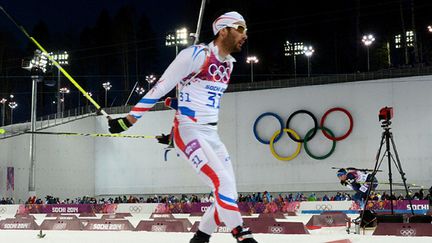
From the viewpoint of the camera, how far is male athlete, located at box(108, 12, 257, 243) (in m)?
4.75

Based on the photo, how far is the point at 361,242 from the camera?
5.88 metres

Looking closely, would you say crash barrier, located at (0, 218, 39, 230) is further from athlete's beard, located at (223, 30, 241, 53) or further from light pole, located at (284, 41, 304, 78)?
light pole, located at (284, 41, 304, 78)

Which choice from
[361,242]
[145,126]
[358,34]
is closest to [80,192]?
[145,126]

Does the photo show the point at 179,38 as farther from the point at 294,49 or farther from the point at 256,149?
the point at 294,49

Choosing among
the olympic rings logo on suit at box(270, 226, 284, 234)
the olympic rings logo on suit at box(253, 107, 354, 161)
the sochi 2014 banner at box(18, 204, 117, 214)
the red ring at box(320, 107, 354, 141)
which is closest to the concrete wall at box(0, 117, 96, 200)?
the sochi 2014 banner at box(18, 204, 117, 214)

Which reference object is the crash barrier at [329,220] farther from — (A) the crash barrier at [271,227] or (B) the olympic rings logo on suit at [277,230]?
(B) the olympic rings logo on suit at [277,230]

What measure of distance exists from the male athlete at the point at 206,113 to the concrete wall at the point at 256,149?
27615mm

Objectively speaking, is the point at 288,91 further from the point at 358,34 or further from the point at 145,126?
the point at 358,34

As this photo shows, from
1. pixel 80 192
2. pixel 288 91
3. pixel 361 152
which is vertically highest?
pixel 288 91

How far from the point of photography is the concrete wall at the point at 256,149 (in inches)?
1225

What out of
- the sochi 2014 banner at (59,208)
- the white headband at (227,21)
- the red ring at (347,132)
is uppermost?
the red ring at (347,132)

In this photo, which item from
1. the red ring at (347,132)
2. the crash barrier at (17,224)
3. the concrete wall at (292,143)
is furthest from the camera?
the red ring at (347,132)

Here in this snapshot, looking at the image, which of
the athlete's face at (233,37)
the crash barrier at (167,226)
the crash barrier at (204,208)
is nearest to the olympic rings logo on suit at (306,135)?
the crash barrier at (204,208)

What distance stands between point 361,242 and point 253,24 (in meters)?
43.6
